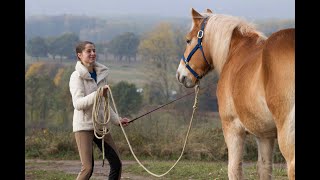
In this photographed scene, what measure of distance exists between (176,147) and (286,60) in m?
7.05

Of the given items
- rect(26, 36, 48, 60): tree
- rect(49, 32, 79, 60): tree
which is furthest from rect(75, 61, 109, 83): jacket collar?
rect(26, 36, 48, 60): tree

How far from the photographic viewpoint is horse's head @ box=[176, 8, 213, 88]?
18.6 ft

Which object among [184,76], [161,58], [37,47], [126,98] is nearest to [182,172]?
[184,76]

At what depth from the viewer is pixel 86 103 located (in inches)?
207

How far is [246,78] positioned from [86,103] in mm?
1526

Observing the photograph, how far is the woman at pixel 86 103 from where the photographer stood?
5.29m

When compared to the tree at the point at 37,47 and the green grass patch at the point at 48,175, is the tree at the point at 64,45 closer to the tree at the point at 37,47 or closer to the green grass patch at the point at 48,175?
the tree at the point at 37,47

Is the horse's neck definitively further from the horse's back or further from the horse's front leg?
the horse's back

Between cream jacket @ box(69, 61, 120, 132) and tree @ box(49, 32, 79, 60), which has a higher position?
tree @ box(49, 32, 79, 60)

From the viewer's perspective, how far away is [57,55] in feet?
56.1

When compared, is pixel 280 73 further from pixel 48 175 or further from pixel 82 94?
pixel 48 175
